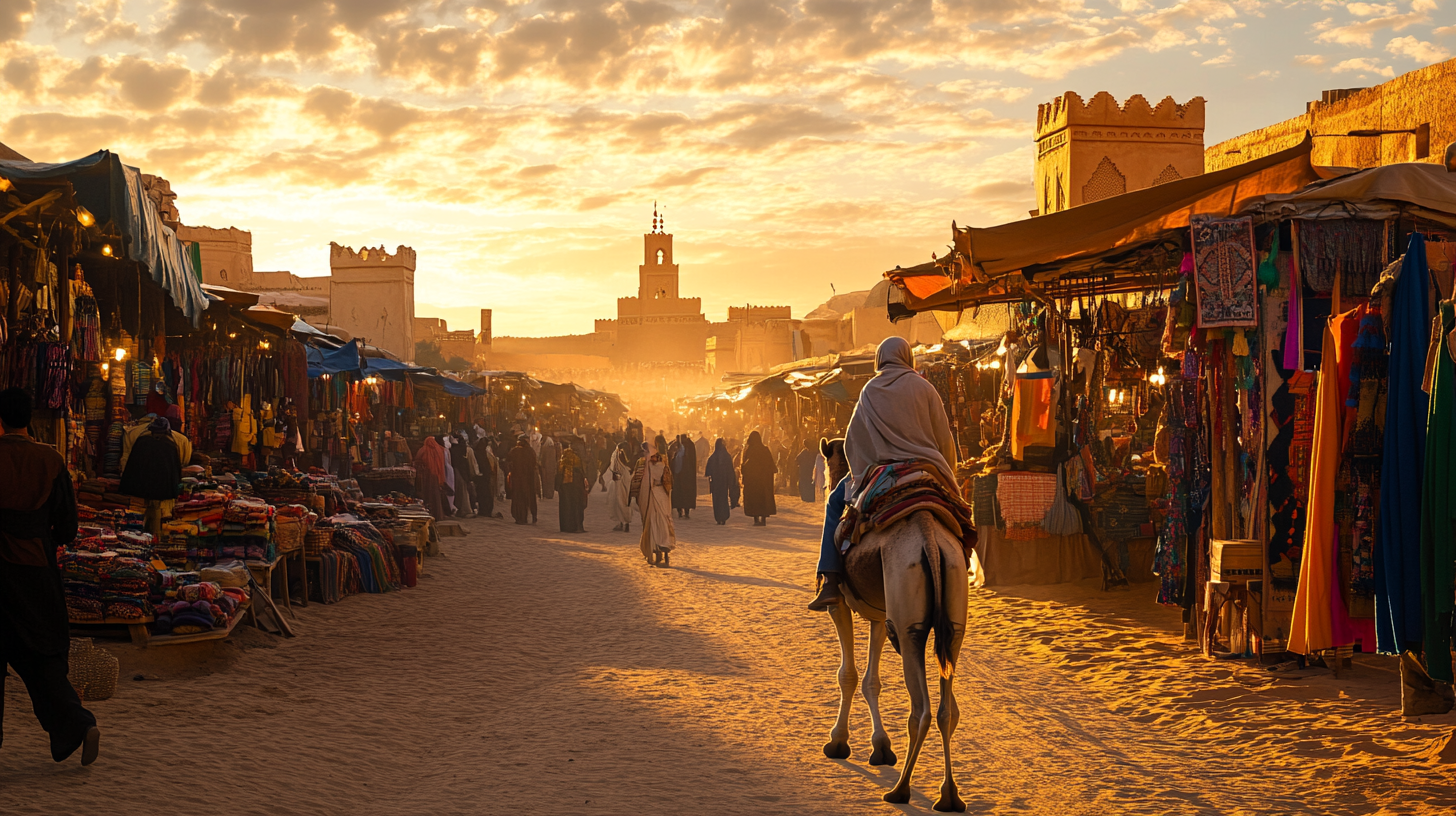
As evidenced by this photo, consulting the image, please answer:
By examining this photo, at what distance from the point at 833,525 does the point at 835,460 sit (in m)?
0.52

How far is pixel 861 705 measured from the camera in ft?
21.2

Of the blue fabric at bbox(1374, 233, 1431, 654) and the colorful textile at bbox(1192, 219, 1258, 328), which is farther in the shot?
the colorful textile at bbox(1192, 219, 1258, 328)

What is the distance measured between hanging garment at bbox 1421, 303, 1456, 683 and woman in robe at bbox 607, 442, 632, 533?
1289 centimetres

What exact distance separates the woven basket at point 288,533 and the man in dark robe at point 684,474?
10.6 meters

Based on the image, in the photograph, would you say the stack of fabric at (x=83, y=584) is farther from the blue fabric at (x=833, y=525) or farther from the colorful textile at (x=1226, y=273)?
the colorful textile at (x=1226, y=273)

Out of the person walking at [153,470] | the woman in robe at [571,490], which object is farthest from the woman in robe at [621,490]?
the person walking at [153,470]

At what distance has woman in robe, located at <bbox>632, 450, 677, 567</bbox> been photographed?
12.9 meters

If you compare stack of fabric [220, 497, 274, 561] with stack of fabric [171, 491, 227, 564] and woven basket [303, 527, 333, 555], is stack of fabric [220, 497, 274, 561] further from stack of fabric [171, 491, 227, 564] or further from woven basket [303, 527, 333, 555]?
woven basket [303, 527, 333, 555]

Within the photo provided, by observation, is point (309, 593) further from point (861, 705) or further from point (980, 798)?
point (980, 798)

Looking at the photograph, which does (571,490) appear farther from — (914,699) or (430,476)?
(914,699)

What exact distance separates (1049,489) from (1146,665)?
2.76 meters

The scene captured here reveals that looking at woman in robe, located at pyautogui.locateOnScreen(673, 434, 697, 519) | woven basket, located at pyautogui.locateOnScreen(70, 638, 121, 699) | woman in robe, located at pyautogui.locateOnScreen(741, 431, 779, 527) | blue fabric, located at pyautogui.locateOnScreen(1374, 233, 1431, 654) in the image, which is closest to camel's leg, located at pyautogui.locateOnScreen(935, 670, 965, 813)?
blue fabric, located at pyautogui.locateOnScreen(1374, 233, 1431, 654)

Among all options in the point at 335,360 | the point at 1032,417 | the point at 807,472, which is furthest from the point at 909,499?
the point at 807,472

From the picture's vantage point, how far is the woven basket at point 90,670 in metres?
5.89
